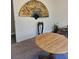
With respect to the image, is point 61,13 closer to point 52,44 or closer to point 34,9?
point 34,9

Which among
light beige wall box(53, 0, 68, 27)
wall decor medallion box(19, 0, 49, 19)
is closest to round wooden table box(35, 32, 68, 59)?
wall decor medallion box(19, 0, 49, 19)

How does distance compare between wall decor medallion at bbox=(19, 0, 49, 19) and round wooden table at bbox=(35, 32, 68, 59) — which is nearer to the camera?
round wooden table at bbox=(35, 32, 68, 59)

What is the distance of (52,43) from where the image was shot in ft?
11.0

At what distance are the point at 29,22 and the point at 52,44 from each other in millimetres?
2807

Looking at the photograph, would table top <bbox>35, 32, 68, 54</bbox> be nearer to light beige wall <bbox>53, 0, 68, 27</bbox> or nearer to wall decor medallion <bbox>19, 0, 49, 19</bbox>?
wall decor medallion <bbox>19, 0, 49, 19</bbox>

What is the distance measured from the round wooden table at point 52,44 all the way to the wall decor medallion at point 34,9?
229 centimetres

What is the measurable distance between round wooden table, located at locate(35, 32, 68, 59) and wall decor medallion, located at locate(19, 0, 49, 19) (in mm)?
2290

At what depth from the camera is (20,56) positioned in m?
4.14

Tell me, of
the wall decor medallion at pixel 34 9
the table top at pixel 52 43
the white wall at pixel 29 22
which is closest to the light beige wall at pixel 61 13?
the white wall at pixel 29 22

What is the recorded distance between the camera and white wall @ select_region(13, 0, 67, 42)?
551 cm

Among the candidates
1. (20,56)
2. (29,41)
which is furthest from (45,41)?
(29,41)

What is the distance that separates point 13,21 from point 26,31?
65cm

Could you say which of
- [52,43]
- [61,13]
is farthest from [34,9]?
[52,43]
